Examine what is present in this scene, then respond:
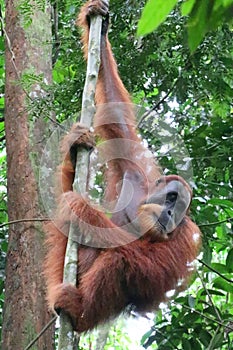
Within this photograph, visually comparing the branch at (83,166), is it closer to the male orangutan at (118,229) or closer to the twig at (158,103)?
the male orangutan at (118,229)

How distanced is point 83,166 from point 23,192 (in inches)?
39.3

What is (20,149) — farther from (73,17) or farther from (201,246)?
(201,246)

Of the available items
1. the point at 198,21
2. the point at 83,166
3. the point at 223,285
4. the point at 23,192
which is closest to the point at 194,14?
the point at 198,21

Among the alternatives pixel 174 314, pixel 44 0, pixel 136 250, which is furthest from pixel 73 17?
pixel 174 314

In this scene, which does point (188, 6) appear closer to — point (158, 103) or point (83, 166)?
point (83, 166)

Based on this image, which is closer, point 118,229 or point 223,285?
point 118,229

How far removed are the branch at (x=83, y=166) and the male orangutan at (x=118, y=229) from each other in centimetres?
12

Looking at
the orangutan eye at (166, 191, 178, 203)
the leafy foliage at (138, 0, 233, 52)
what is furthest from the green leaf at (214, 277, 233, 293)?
the leafy foliage at (138, 0, 233, 52)

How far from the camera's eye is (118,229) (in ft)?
9.86

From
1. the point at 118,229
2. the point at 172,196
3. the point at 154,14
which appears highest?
the point at 172,196

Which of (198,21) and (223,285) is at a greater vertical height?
(223,285)

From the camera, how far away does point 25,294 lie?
10.3 ft

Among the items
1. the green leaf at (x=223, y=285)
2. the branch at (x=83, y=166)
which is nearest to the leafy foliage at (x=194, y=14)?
the branch at (x=83, y=166)

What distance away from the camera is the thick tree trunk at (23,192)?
311 centimetres
